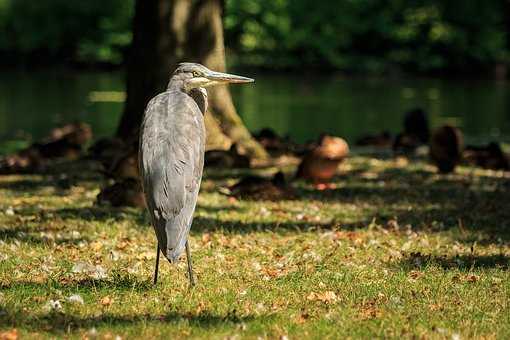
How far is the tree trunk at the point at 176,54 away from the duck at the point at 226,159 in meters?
0.61

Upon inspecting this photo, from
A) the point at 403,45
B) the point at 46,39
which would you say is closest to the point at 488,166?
the point at 403,45

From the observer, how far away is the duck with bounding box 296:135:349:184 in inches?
498

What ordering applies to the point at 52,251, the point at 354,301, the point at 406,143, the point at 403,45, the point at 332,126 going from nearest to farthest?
the point at 354,301
the point at 52,251
the point at 406,143
the point at 332,126
the point at 403,45

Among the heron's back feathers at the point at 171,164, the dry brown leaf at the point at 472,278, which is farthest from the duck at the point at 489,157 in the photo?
the heron's back feathers at the point at 171,164

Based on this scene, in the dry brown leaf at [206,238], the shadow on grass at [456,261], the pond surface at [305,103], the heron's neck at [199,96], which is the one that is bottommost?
the pond surface at [305,103]

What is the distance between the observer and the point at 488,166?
14438mm

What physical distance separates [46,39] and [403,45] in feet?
58.5

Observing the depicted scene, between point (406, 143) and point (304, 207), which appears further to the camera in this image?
point (406, 143)

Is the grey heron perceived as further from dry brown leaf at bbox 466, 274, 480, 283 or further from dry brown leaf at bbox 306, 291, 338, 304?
dry brown leaf at bbox 466, 274, 480, 283

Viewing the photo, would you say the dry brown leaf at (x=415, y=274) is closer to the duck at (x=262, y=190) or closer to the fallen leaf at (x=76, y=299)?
the fallen leaf at (x=76, y=299)

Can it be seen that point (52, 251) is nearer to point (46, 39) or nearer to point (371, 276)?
point (371, 276)

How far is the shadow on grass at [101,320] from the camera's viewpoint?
6148 millimetres

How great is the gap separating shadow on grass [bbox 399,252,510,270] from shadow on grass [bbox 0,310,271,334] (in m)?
2.35

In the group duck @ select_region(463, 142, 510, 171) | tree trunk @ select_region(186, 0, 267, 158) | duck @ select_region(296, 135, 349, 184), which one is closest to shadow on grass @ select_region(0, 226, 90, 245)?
duck @ select_region(296, 135, 349, 184)
